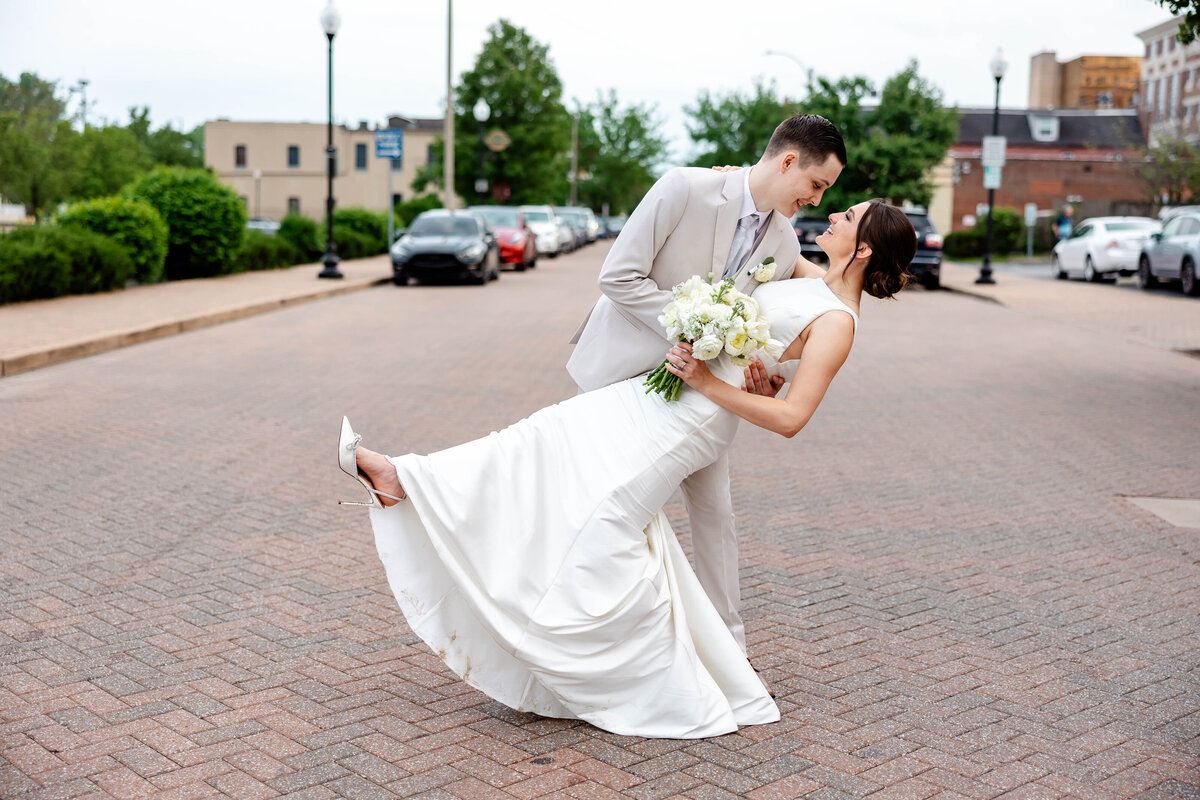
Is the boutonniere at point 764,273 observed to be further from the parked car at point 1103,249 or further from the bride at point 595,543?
the parked car at point 1103,249

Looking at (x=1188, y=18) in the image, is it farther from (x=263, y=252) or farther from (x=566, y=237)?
(x=566, y=237)

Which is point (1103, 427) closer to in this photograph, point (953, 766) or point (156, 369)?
point (953, 766)

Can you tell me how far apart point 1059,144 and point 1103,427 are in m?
70.4

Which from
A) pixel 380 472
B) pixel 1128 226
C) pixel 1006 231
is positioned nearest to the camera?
pixel 380 472

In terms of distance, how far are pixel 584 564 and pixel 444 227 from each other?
23.2 m

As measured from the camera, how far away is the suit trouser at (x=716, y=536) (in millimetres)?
4062

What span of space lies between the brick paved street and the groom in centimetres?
63

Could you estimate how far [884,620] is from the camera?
192 inches

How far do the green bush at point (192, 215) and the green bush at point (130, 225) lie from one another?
1.45 meters

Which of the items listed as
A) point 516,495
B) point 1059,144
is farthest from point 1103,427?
point 1059,144

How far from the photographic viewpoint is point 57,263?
58.7ft

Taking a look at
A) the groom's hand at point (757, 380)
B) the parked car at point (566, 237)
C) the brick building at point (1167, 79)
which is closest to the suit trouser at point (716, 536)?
the groom's hand at point (757, 380)

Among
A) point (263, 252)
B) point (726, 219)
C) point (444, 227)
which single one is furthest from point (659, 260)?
point (263, 252)

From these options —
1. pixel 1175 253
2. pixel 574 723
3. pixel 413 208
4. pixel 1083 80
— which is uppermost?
pixel 1083 80
